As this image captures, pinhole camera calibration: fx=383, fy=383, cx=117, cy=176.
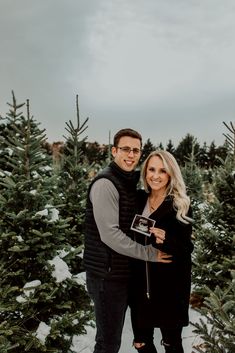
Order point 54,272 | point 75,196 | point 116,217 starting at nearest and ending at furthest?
point 116,217
point 54,272
point 75,196

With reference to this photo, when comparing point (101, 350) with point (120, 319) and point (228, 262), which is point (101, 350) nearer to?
point (120, 319)

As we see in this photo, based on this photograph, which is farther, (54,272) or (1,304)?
(54,272)

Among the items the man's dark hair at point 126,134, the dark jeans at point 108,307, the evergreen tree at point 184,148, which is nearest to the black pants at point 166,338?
the dark jeans at point 108,307

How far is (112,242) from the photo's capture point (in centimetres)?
320

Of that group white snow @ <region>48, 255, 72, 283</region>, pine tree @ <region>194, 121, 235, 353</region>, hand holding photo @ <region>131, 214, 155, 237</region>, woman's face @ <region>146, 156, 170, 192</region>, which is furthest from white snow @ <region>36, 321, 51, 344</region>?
pine tree @ <region>194, 121, 235, 353</region>

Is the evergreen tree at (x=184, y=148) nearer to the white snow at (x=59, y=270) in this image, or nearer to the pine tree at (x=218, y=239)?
the pine tree at (x=218, y=239)

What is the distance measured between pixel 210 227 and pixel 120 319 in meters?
4.15

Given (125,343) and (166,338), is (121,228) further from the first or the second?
(125,343)

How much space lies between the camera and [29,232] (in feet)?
15.3

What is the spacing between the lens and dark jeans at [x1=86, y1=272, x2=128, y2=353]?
3.31 metres

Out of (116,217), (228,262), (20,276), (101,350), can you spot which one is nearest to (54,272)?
(20,276)

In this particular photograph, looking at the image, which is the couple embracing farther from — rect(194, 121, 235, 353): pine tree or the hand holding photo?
rect(194, 121, 235, 353): pine tree

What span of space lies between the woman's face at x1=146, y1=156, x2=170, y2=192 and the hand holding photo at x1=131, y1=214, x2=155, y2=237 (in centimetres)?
37

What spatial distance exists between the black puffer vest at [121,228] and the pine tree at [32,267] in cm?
121
